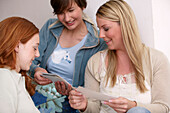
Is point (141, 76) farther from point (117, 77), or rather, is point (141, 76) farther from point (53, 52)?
point (53, 52)

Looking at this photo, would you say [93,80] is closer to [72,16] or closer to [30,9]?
[72,16]

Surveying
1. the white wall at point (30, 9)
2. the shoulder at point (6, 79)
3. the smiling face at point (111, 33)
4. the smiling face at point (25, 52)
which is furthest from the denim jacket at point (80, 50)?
the shoulder at point (6, 79)

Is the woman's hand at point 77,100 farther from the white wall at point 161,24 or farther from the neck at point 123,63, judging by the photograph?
the white wall at point 161,24

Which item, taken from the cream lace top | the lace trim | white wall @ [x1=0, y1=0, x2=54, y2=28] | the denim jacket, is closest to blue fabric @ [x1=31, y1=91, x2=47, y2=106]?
the denim jacket

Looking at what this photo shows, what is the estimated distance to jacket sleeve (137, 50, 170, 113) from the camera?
1354 millimetres

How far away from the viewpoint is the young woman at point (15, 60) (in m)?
0.99

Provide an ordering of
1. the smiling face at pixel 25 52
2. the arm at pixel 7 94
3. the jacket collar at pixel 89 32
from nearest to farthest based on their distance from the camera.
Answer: the arm at pixel 7 94 → the smiling face at pixel 25 52 → the jacket collar at pixel 89 32

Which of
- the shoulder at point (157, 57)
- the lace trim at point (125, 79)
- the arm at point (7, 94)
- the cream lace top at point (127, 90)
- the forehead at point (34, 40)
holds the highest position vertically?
the forehead at point (34, 40)

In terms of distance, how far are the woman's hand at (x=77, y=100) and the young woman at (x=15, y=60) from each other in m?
0.30

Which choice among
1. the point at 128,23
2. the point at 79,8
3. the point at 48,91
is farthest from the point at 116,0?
the point at 48,91

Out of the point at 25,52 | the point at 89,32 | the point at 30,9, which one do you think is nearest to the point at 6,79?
the point at 25,52

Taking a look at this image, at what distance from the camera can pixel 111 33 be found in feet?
4.81

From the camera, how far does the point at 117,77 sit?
1.48m

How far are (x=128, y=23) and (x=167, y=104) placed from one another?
53 centimetres
